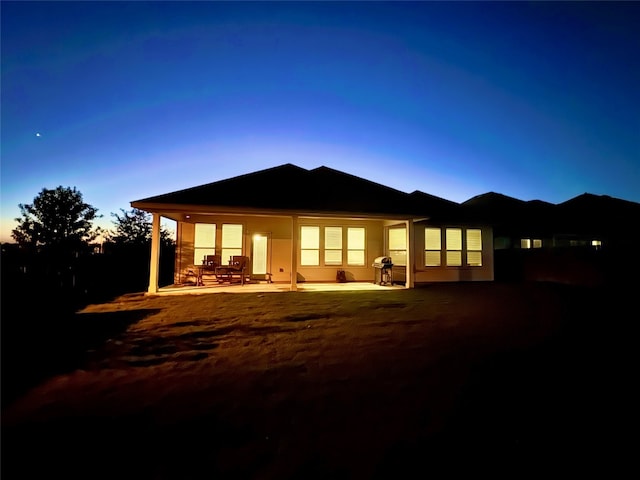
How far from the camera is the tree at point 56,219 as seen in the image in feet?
69.8

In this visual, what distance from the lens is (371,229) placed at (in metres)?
14.6

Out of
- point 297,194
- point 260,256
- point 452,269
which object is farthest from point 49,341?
point 452,269

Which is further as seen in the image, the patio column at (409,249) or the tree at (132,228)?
the tree at (132,228)

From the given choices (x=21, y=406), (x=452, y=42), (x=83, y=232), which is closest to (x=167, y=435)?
(x=21, y=406)

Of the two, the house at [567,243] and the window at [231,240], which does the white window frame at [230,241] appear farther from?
the house at [567,243]

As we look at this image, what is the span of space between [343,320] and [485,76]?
46.1 ft

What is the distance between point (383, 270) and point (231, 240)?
277 inches

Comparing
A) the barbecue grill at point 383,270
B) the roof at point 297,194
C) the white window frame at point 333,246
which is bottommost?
the barbecue grill at point 383,270

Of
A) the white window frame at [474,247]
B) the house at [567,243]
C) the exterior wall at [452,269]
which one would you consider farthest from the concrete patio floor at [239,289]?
the house at [567,243]

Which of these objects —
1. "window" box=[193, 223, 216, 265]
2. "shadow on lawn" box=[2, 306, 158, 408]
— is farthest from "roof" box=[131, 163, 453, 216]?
"shadow on lawn" box=[2, 306, 158, 408]

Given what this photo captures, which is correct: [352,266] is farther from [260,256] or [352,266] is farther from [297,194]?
[297,194]

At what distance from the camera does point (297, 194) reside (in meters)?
12.4

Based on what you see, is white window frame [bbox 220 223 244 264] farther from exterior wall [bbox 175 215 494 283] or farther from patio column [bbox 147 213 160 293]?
patio column [bbox 147 213 160 293]

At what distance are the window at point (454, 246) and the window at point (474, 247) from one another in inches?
19.7
